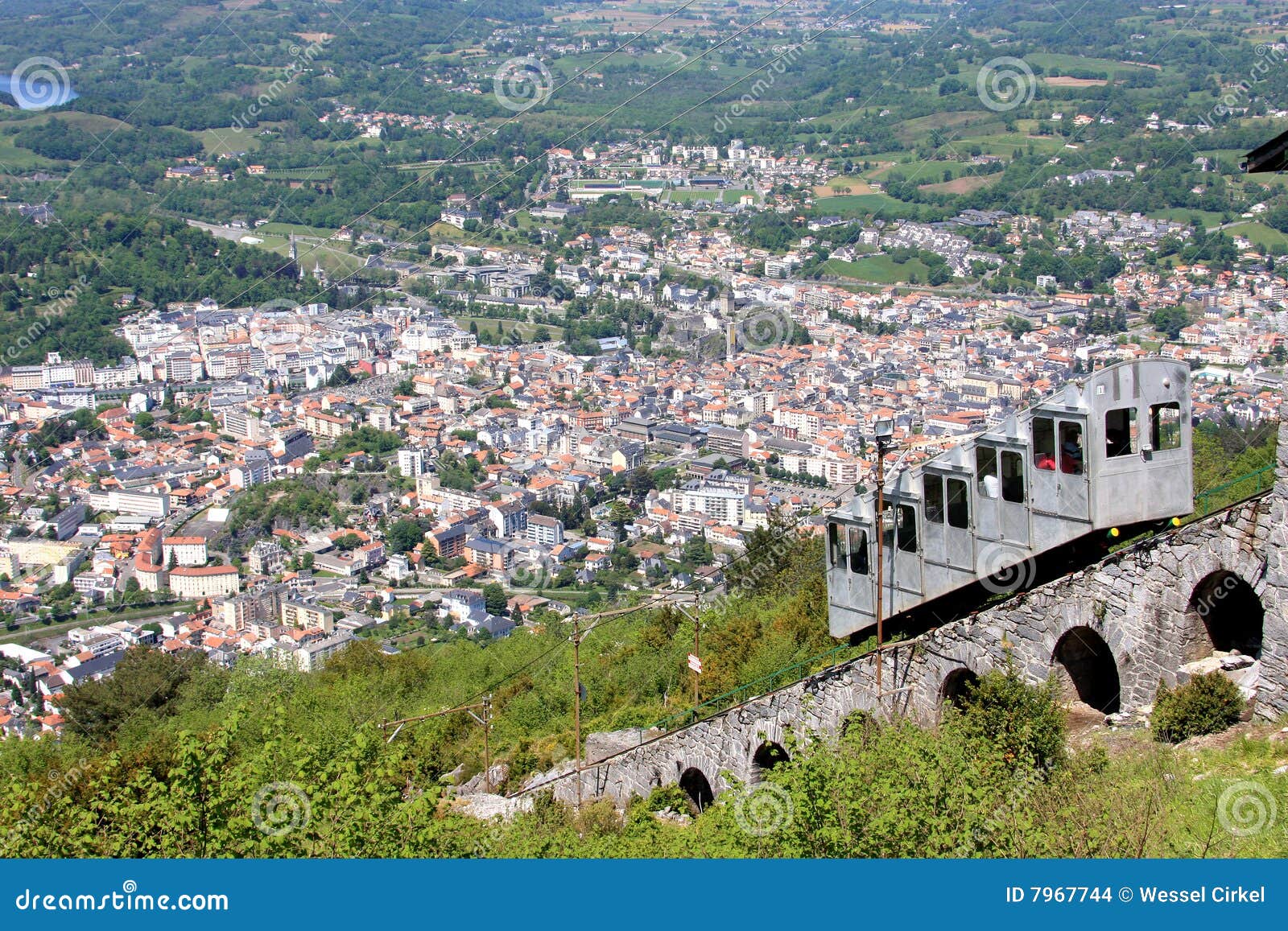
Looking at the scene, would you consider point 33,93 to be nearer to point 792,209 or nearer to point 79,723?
point 792,209

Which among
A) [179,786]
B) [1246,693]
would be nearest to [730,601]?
[1246,693]

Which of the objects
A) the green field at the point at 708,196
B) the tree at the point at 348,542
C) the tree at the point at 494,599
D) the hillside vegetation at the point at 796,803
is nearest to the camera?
the hillside vegetation at the point at 796,803

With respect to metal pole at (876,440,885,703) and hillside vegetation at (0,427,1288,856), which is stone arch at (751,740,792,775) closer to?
hillside vegetation at (0,427,1288,856)

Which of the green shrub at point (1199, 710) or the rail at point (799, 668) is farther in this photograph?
the rail at point (799, 668)

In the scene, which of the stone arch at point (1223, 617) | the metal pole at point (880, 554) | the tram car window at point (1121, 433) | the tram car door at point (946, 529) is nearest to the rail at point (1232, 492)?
the stone arch at point (1223, 617)

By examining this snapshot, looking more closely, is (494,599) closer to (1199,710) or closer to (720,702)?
(720,702)

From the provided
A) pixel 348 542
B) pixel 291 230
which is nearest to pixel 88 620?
pixel 348 542

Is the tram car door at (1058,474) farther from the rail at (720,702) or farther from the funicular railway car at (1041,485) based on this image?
the rail at (720,702)

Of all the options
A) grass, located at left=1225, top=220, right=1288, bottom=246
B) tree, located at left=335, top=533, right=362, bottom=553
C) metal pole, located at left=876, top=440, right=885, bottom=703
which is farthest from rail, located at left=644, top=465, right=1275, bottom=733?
grass, located at left=1225, top=220, right=1288, bottom=246

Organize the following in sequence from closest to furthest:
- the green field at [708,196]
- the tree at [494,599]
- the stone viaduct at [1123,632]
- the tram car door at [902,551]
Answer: the stone viaduct at [1123,632], the tram car door at [902,551], the tree at [494,599], the green field at [708,196]
